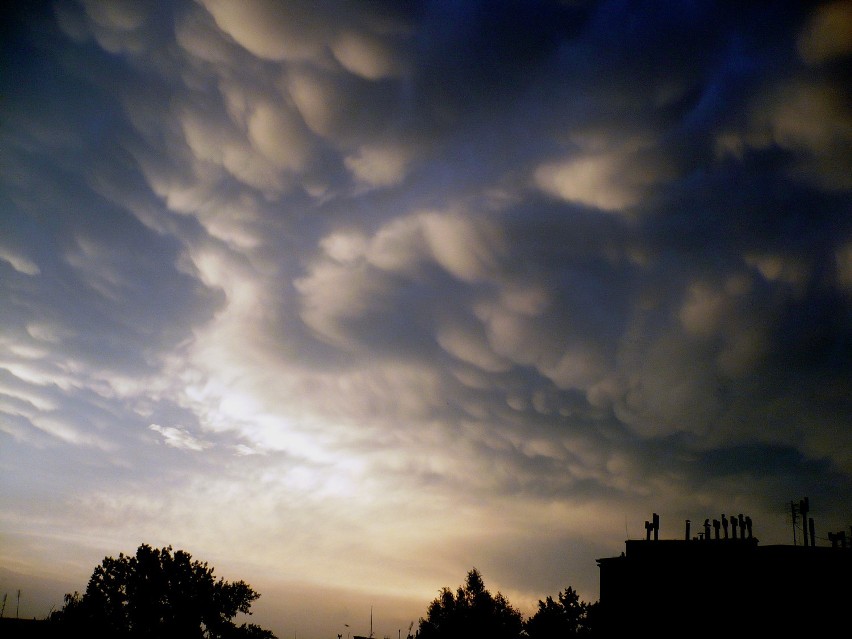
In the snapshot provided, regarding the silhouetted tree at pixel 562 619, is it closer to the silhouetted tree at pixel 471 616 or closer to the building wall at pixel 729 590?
the silhouetted tree at pixel 471 616

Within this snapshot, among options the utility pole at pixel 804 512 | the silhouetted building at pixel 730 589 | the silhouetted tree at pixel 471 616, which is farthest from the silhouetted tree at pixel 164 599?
the utility pole at pixel 804 512

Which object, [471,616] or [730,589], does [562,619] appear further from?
[730,589]

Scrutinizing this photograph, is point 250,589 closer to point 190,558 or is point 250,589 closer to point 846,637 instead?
point 190,558

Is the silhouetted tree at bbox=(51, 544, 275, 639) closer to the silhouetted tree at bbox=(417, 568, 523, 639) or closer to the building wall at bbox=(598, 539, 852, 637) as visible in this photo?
the silhouetted tree at bbox=(417, 568, 523, 639)

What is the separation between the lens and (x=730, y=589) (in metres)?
32.2

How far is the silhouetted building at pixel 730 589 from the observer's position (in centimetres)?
3028

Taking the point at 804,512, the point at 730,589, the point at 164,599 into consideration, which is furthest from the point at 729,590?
the point at 164,599

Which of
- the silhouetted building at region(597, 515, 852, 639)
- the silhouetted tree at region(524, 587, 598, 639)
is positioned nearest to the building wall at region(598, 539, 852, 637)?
the silhouetted building at region(597, 515, 852, 639)

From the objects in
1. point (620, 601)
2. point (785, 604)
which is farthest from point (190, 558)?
point (785, 604)

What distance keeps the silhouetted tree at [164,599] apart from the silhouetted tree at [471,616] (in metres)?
28.9

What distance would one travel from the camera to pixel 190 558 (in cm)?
6284

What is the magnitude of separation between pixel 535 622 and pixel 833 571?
5105 centimetres

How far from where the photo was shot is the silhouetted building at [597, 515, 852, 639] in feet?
99.3

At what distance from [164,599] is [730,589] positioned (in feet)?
203
